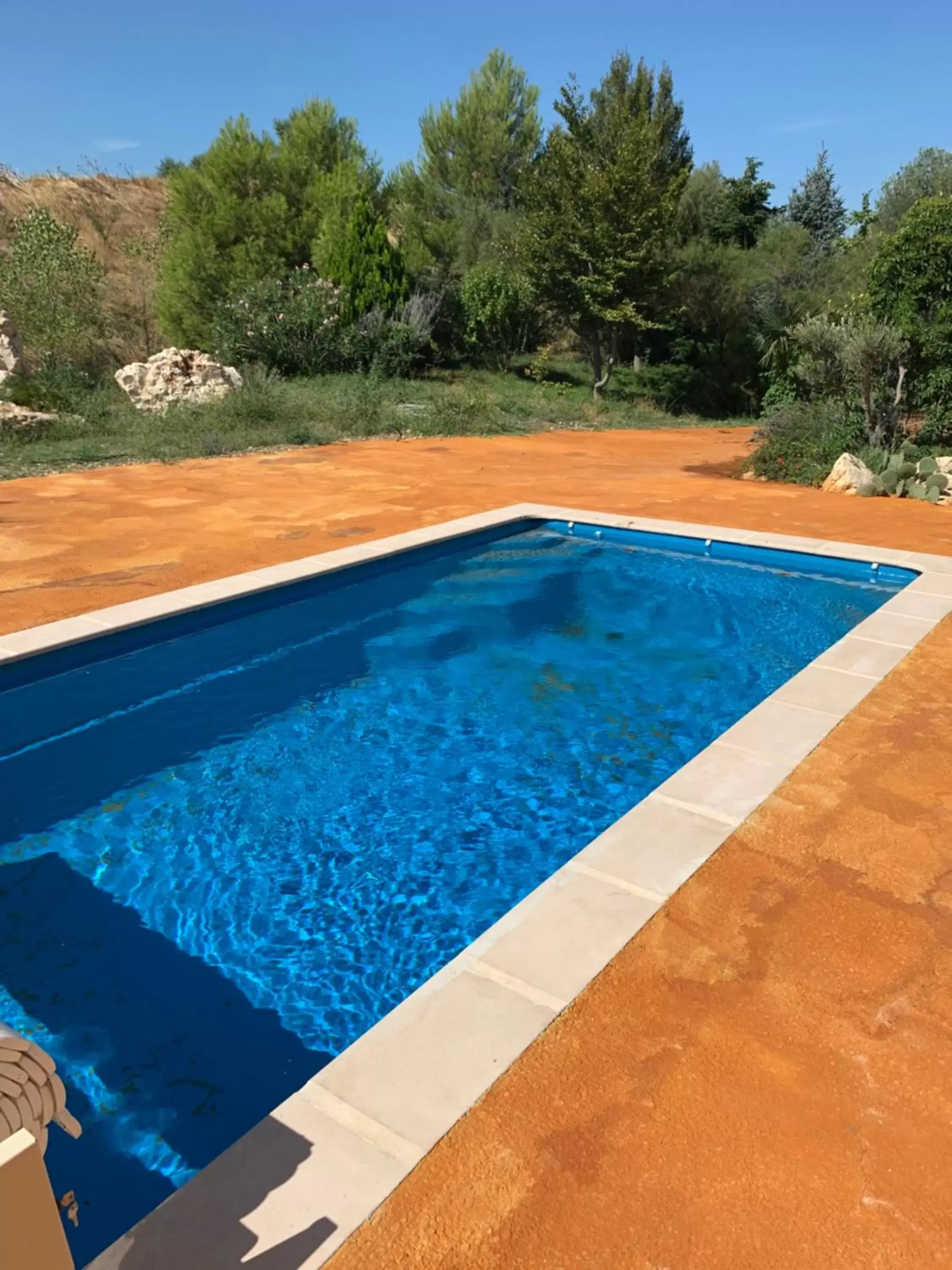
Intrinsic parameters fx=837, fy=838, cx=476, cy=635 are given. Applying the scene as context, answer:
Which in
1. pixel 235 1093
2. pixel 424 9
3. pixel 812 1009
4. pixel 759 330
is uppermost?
pixel 424 9

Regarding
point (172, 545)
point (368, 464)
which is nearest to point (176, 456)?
point (368, 464)

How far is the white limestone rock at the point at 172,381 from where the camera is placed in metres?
17.0

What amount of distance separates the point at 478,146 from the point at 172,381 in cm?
2144

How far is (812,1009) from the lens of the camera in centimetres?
261

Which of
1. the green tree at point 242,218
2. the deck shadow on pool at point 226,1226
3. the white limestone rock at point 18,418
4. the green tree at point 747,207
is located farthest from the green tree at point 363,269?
the deck shadow on pool at point 226,1226

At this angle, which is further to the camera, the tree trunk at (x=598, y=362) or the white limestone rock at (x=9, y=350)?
the tree trunk at (x=598, y=362)

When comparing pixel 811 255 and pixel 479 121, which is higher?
pixel 479 121

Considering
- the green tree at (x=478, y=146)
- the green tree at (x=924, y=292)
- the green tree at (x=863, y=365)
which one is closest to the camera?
the green tree at (x=924, y=292)

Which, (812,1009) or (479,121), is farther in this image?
(479,121)

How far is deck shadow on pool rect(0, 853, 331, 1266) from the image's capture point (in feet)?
7.95

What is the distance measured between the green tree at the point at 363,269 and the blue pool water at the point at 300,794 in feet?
54.5

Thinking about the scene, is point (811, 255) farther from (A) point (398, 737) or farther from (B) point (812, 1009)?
(B) point (812, 1009)

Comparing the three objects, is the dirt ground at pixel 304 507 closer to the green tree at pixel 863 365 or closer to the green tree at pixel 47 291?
the green tree at pixel 863 365

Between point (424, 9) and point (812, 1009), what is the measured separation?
1831 centimetres
